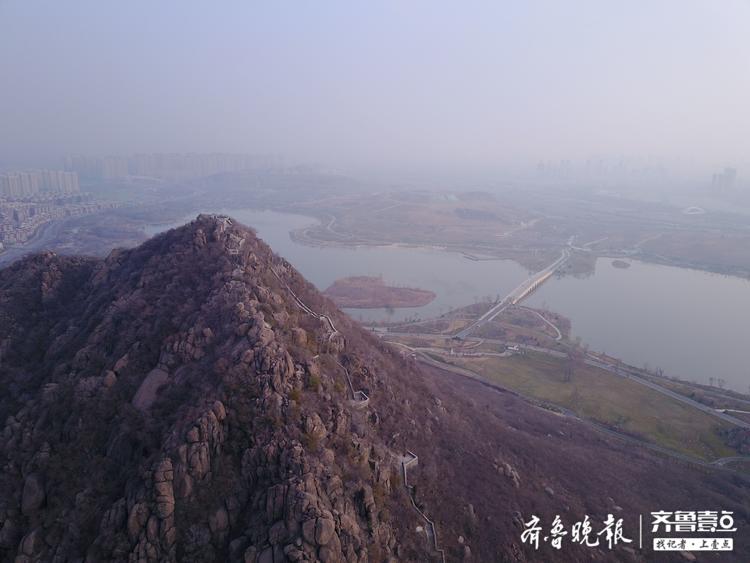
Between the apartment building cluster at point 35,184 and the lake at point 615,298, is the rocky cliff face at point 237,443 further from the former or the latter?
the apartment building cluster at point 35,184

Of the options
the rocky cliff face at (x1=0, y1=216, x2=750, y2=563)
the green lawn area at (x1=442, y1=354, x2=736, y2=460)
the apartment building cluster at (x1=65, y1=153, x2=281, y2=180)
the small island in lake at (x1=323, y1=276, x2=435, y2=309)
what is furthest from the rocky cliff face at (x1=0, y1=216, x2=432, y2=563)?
the apartment building cluster at (x1=65, y1=153, x2=281, y2=180)

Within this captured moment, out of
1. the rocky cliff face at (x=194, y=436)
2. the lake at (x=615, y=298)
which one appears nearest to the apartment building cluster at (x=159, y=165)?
the lake at (x=615, y=298)

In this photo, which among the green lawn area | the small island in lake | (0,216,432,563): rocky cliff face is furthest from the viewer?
the small island in lake

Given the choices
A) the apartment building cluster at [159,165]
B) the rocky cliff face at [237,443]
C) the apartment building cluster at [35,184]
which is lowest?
the rocky cliff face at [237,443]

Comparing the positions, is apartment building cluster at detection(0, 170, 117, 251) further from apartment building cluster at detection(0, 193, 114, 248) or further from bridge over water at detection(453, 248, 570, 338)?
bridge over water at detection(453, 248, 570, 338)

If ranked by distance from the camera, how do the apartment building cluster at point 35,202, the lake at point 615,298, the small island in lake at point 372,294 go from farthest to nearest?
the apartment building cluster at point 35,202 → the small island in lake at point 372,294 → the lake at point 615,298

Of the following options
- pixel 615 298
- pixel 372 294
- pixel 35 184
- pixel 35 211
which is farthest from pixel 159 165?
pixel 615 298

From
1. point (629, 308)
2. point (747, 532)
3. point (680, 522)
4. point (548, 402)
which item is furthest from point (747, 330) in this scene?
point (680, 522)
